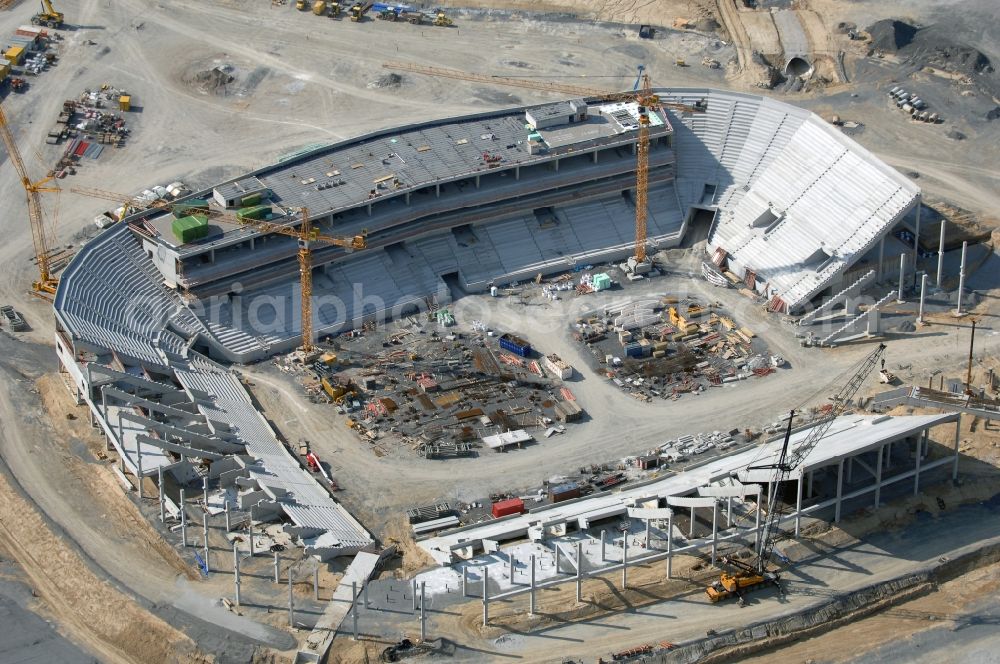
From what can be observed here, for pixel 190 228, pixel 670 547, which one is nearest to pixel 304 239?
pixel 190 228

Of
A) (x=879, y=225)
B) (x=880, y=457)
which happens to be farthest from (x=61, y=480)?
(x=879, y=225)

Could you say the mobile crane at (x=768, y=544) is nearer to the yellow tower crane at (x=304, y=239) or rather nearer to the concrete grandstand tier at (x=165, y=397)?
the concrete grandstand tier at (x=165, y=397)

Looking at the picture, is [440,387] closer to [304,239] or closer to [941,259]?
[304,239]

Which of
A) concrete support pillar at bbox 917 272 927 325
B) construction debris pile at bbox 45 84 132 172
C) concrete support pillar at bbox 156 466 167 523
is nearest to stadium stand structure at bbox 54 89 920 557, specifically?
concrete support pillar at bbox 156 466 167 523

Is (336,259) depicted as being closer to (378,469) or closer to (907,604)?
(378,469)

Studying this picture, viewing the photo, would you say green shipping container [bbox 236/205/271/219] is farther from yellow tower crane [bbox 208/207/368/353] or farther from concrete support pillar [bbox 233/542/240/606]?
concrete support pillar [bbox 233/542/240/606]

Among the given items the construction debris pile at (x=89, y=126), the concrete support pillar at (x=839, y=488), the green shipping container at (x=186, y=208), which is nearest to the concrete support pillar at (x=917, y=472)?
the concrete support pillar at (x=839, y=488)
